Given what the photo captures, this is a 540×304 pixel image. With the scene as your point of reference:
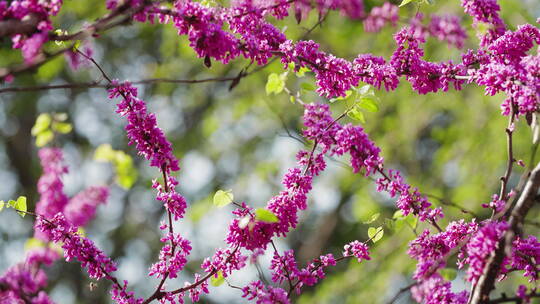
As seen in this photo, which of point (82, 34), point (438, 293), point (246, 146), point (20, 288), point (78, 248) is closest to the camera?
point (82, 34)

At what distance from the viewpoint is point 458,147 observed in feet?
30.2

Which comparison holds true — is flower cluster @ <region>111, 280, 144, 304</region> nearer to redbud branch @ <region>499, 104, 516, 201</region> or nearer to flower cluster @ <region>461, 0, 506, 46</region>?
redbud branch @ <region>499, 104, 516, 201</region>

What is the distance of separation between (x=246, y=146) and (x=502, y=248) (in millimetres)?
10909

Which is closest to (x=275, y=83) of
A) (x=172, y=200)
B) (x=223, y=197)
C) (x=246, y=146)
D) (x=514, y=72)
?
(x=223, y=197)

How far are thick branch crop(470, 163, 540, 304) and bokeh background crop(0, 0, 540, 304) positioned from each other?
18.5ft

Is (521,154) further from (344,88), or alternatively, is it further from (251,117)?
(344,88)

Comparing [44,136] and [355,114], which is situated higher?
[44,136]

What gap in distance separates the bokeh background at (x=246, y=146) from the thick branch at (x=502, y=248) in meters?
5.64

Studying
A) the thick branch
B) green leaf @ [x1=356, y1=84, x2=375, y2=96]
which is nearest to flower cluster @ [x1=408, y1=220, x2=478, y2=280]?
the thick branch

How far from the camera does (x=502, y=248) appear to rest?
1854mm

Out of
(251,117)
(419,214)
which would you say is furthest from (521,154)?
(419,214)

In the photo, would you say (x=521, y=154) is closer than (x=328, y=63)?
No

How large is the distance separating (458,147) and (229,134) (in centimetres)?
513

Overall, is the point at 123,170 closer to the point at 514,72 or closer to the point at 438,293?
the point at 438,293
